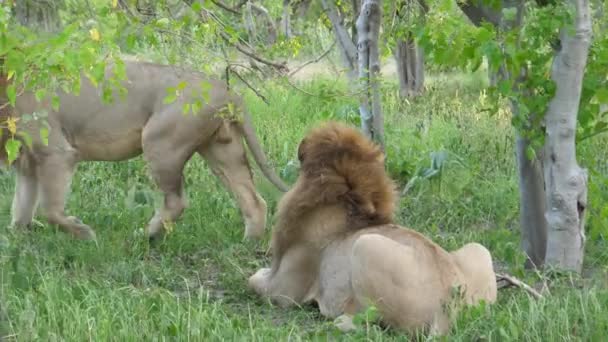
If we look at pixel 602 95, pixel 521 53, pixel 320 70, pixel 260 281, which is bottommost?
pixel 320 70

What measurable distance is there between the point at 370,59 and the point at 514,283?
339cm

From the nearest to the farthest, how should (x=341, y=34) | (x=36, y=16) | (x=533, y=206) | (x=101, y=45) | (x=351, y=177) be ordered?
(x=101, y=45)
(x=351, y=177)
(x=533, y=206)
(x=36, y=16)
(x=341, y=34)

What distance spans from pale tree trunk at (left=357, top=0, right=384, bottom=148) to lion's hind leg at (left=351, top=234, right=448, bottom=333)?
10.5ft

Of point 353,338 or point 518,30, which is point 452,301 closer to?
point 353,338

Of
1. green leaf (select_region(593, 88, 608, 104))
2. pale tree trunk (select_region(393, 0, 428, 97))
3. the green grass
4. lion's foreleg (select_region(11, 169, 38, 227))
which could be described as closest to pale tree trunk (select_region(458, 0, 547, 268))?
the green grass

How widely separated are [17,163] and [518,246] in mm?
3346

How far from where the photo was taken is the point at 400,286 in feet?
16.3

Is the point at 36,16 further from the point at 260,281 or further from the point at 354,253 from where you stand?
the point at 354,253

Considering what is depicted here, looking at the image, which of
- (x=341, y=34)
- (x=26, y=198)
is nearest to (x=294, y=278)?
(x=26, y=198)

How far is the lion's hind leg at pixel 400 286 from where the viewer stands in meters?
4.95

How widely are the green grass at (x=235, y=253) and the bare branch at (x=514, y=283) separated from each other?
6cm

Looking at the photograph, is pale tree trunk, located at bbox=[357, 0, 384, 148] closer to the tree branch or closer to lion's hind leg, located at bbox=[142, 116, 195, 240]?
lion's hind leg, located at bbox=[142, 116, 195, 240]

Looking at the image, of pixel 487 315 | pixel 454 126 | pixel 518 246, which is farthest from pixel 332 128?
pixel 454 126

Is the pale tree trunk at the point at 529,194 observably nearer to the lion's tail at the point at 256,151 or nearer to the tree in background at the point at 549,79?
the tree in background at the point at 549,79
